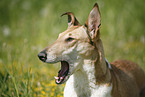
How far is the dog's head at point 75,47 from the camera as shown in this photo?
2.46m

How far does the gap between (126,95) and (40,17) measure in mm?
6734

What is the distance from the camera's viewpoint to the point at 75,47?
252 centimetres

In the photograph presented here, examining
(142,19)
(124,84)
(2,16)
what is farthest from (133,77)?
(2,16)

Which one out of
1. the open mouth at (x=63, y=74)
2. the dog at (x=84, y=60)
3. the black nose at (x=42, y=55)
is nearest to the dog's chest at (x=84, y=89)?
the dog at (x=84, y=60)

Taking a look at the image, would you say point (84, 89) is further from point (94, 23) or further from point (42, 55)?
point (94, 23)

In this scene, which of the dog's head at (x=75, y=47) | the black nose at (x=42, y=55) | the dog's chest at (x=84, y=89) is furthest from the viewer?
the dog's chest at (x=84, y=89)

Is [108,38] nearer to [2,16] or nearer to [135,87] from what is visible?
[135,87]

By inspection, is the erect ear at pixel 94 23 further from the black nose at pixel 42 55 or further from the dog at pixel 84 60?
the black nose at pixel 42 55

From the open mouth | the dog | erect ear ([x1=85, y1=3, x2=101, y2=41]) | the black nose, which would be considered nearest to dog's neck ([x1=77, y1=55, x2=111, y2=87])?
the dog

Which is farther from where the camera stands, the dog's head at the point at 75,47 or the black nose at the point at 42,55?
the dog's head at the point at 75,47

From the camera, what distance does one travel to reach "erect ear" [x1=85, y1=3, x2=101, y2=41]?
8.38ft

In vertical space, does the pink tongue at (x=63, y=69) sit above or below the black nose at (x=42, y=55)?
below

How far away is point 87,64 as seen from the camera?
8.34ft

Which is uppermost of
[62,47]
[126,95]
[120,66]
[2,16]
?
[2,16]
